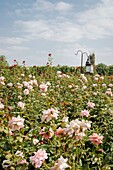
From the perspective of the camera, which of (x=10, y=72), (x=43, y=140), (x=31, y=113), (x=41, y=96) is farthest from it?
(x=10, y=72)

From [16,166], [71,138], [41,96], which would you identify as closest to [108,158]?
[71,138]

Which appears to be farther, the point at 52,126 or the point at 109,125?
the point at 109,125

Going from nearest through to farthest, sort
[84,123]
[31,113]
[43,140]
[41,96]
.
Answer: [84,123] < [43,140] < [31,113] < [41,96]

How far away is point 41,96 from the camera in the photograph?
4477 millimetres

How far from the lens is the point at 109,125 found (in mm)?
3354

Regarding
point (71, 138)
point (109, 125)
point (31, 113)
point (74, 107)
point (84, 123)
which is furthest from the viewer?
point (74, 107)

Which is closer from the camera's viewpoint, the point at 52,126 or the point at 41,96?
the point at 52,126

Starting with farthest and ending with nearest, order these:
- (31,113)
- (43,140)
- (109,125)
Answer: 1. (31,113)
2. (109,125)
3. (43,140)

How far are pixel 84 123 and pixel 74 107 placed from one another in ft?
7.21

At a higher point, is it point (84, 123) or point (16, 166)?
point (84, 123)

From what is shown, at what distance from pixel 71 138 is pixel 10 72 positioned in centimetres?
590

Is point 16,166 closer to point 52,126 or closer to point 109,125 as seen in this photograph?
point 52,126

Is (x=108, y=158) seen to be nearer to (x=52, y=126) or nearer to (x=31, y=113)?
(x=52, y=126)

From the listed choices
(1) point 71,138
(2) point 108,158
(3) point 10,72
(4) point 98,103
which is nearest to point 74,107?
(4) point 98,103
